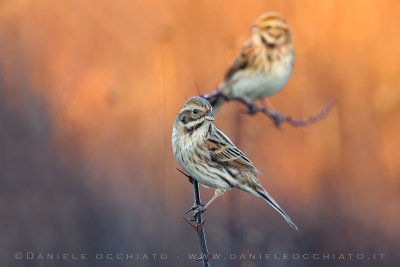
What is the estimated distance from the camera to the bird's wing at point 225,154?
3.08m

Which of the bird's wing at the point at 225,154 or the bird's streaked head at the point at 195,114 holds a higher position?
the bird's streaked head at the point at 195,114

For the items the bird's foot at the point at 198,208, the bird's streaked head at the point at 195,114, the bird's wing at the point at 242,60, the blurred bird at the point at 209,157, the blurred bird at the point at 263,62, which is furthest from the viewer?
the bird's wing at the point at 242,60

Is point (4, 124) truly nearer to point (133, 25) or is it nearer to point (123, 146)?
point (123, 146)

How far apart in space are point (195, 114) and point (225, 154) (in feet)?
1.88

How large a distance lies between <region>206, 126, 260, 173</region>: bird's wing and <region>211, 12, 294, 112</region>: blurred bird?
257 centimetres

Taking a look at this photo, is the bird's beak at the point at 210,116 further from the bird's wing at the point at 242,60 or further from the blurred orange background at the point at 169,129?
the bird's wing at the point at 242,60

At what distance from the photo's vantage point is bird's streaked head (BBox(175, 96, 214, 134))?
242cm

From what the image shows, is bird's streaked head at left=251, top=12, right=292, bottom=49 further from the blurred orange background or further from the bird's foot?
the bird's foot

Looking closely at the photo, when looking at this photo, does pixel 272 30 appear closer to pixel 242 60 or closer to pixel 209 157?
pixel 242 60

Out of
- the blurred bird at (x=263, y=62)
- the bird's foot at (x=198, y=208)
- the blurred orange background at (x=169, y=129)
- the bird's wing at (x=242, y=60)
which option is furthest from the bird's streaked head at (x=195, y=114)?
the bird's wing at (x=242, y=60)

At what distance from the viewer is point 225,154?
10.3ft

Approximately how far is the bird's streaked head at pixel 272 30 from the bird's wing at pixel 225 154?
9.33 ft

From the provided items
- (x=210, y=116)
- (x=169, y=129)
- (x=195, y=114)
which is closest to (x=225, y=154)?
(x=195, y=114)

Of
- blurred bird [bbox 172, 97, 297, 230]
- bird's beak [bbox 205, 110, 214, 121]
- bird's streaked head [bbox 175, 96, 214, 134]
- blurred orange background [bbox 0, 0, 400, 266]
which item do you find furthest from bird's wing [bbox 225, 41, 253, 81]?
bird's beak [bbox 205, 110, 214, 121]
